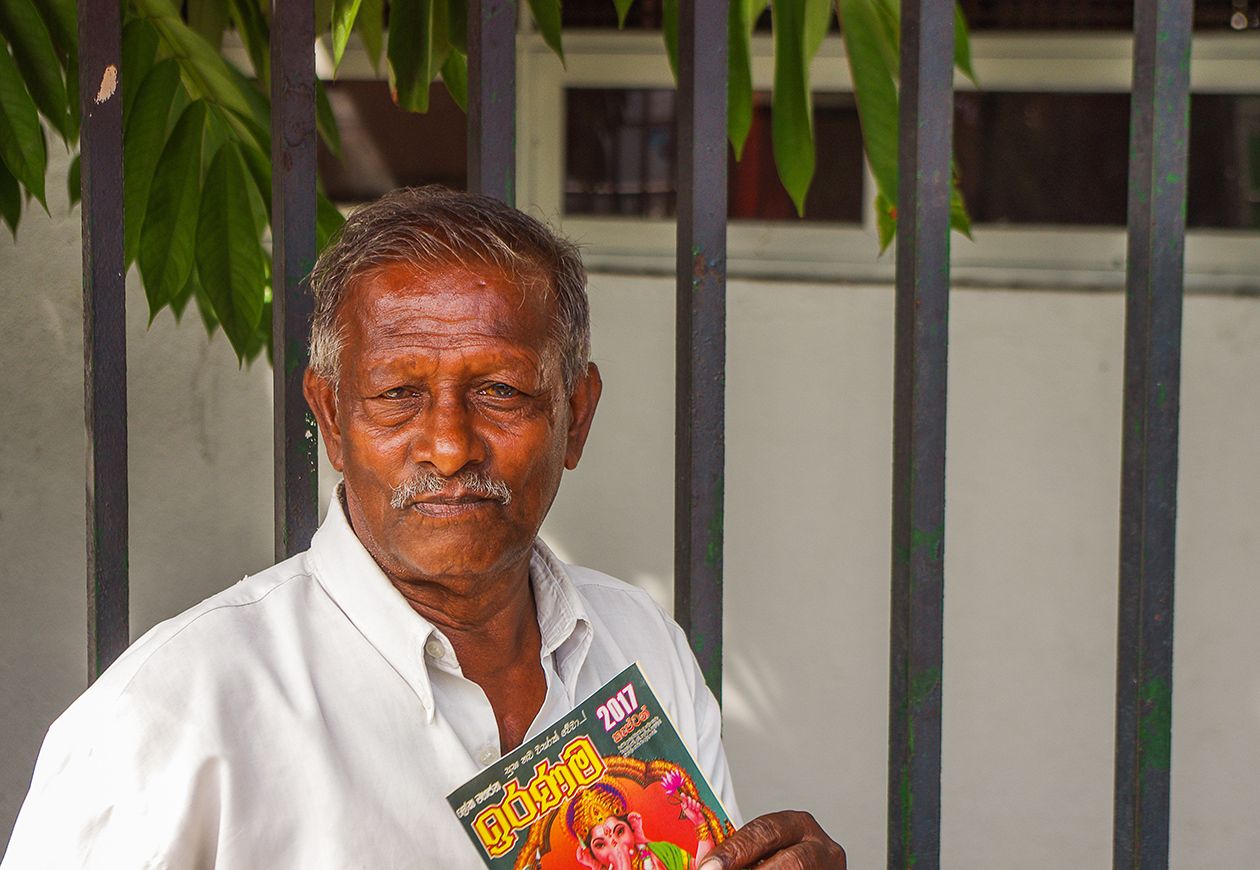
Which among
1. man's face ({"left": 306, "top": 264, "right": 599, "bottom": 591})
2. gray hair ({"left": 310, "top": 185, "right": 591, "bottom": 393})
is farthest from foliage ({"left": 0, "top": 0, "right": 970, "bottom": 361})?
man's face ({"left": 306, "top": 264, "right": 599, "bottom": 591})

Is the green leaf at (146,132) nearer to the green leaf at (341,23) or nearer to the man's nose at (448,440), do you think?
the green leaf at (341,23)

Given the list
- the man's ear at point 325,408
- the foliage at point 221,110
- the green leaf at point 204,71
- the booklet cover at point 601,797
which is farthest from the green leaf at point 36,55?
the booklet cover at point 601,797

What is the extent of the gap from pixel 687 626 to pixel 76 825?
701 millimetres

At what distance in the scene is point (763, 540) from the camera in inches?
108

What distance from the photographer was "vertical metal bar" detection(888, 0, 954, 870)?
1.38 m

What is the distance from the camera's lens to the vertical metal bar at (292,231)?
4.34 feet

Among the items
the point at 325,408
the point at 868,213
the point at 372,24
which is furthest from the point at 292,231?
the point at 868,213

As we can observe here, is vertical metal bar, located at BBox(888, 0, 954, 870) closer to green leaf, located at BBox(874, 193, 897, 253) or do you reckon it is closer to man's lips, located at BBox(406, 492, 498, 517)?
green leaf, located at BBox(874, 193, 897, 253)

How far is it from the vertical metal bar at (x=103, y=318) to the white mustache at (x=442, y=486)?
39 centimetres

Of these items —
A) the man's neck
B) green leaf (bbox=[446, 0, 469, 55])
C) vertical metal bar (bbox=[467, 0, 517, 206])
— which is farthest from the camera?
green leaf (bbox=[446, 0, 469, 55])

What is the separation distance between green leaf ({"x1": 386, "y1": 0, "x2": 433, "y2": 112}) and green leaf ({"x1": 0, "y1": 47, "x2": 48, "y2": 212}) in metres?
0.49

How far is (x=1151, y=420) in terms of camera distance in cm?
143

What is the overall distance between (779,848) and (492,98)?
33.7 inches

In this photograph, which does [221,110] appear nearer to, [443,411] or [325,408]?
[325,408]
